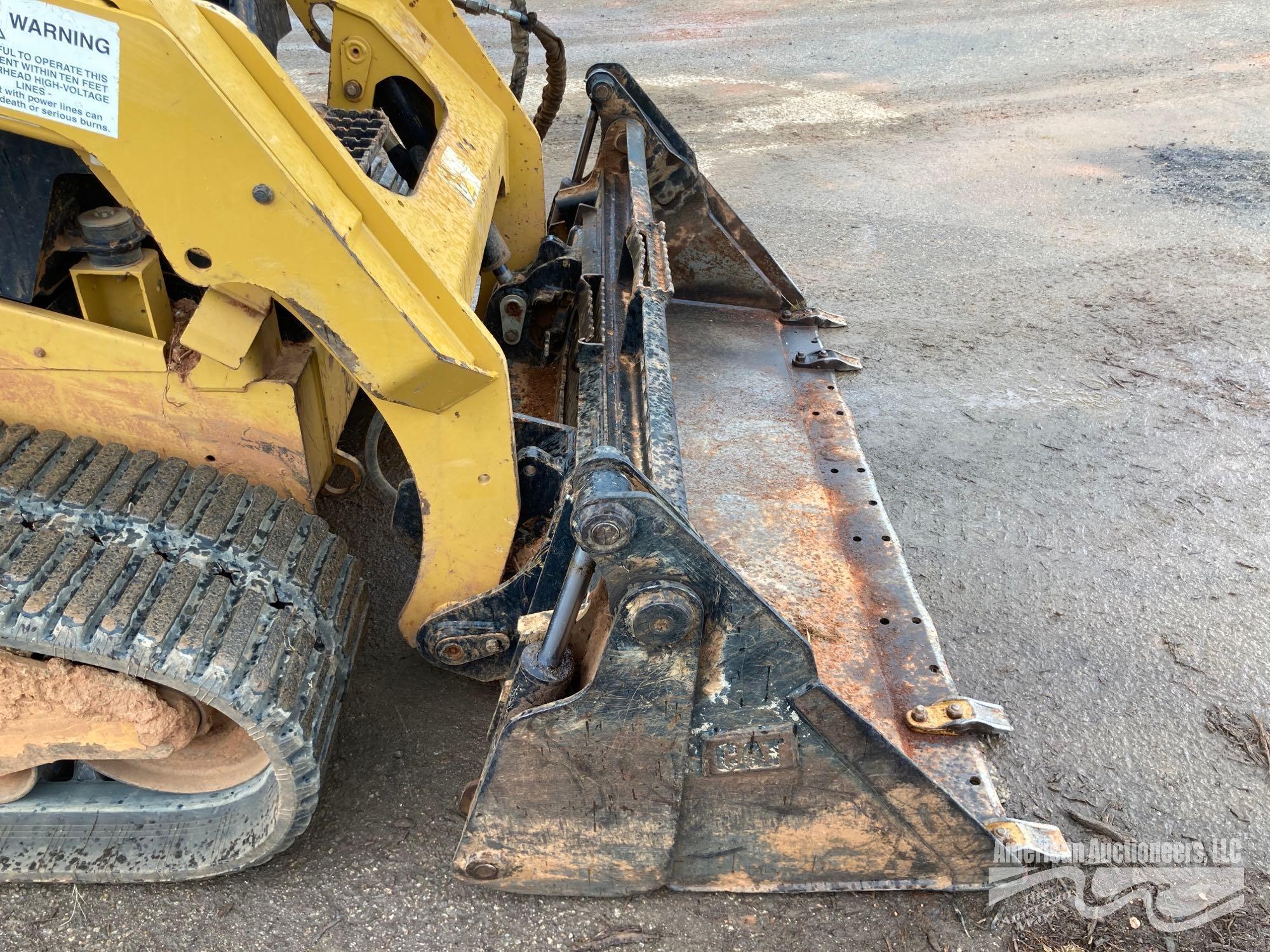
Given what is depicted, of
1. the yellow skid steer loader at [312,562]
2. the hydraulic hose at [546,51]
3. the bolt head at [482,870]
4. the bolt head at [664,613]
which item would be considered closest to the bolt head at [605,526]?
the yellow skid steer loader at [312,562]

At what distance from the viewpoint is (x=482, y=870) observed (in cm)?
207

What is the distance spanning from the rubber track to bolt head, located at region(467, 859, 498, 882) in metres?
0.35

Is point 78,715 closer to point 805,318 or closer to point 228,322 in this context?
point 228,322

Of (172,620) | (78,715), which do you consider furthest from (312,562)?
(78,715)

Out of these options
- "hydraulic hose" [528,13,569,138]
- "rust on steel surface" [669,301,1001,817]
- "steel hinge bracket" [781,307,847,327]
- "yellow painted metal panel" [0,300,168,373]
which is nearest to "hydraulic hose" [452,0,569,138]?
"hydraulic hose" [528,13,569,138]

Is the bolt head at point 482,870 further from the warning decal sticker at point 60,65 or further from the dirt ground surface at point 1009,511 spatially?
the warning decal sticker at point 60,65

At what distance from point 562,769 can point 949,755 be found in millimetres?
912

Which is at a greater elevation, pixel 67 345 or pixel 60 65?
pixel 60 65

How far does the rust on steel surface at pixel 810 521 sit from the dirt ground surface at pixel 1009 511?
41 cm

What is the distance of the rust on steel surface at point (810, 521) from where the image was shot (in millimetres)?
2336

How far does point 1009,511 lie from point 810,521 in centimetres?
107

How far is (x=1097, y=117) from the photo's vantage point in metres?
7.73

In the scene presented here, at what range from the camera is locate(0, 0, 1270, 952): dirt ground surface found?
216cm

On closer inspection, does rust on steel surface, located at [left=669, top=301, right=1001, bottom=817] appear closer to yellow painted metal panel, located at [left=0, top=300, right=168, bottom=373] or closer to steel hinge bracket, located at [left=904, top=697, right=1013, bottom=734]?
steel hinge bracket, located at [left=904, top=697, right=1013, bottom=734]
